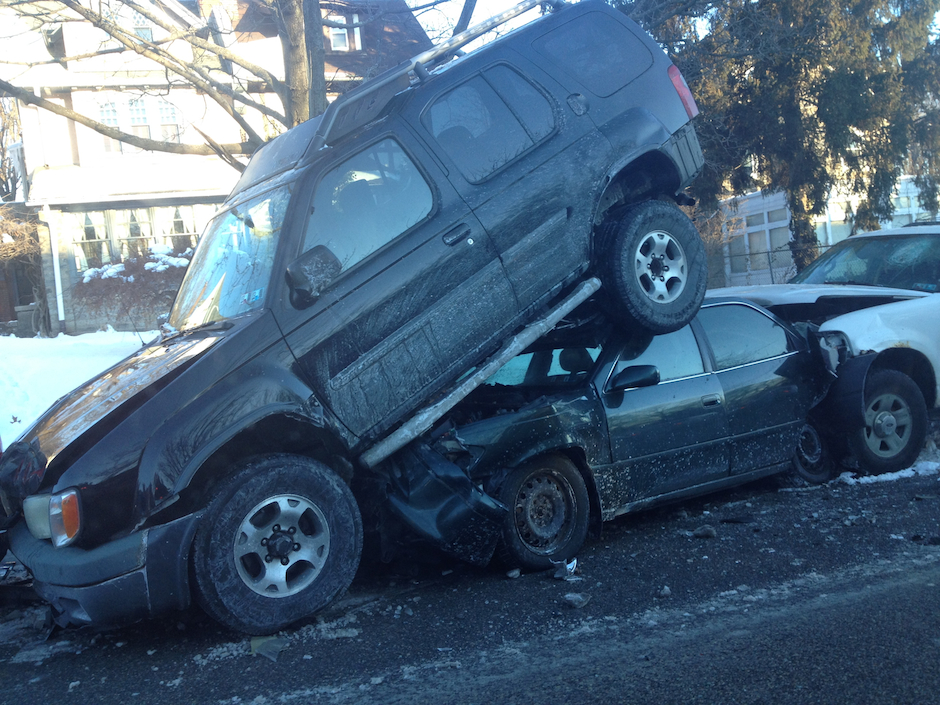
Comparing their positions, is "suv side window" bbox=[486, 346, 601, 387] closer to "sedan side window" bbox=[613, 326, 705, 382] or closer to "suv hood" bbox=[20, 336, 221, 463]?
"sedan side window" bbox=[613, 326, 705, 382]

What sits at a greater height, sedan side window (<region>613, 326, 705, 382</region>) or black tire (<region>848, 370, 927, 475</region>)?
sedan side window (<region>613, 326, 705, 382</region>)

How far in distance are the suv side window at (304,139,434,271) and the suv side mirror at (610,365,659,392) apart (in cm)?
160

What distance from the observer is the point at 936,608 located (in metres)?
4.00

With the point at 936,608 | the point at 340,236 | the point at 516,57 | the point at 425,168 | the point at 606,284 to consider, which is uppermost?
the point at 516,57

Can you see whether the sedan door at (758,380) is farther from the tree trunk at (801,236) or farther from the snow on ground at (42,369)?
the tree trunk at (801,236)

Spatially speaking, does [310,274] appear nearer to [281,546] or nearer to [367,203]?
[367,203]

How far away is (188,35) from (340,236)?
269 inches

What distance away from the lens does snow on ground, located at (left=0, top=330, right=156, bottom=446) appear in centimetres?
992

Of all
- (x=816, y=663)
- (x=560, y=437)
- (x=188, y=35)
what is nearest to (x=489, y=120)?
(x=560, y=437)

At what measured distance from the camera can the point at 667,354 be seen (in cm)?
586

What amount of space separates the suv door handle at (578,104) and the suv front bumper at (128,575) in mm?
3621

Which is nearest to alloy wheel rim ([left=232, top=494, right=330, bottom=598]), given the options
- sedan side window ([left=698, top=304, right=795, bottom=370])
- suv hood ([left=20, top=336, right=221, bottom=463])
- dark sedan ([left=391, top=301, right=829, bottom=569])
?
dark sedan ([left=391, top=301, right=829, bottom=569])

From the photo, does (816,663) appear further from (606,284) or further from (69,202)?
(69,202)

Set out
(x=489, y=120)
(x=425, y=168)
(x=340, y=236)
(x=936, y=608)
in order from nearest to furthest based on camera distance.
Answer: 1. (x=936, y=608)
2. (x=340, y=236)
3. (x=425, y=168)
4. (x=489, y=120)
